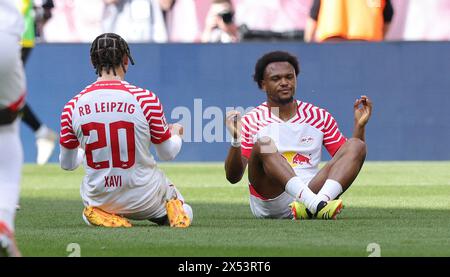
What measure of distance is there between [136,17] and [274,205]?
362 inches

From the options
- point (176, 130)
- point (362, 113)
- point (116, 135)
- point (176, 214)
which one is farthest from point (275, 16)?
point (116, 135)

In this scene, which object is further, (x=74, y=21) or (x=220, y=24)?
(x=74, y=21)

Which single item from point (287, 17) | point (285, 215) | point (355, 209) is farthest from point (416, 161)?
point (285, 215)

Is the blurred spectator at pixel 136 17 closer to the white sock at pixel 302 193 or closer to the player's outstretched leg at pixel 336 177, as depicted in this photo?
the player's outstretched leg at pixel 336 177

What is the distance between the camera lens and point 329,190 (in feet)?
30.2

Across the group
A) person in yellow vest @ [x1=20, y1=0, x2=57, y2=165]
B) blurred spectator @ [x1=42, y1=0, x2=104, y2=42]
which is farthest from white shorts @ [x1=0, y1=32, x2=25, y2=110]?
blurred spectator @ [x1=42, y1=0, x2=104, y2=42]

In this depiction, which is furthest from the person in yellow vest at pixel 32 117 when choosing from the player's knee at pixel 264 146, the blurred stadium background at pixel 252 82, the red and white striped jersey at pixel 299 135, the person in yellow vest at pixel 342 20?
the player's knee at pixel 264 146

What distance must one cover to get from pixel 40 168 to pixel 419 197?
6370mm

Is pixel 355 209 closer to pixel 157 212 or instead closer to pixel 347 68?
pixel 157 212

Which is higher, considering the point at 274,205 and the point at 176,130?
the point at 176,130

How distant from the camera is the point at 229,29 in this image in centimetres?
1869

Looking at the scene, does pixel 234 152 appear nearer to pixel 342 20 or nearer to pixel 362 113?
pixel 362 113

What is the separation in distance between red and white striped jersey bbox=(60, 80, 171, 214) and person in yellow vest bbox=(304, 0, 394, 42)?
30.0 feet

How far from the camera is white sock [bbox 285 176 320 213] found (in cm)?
914
